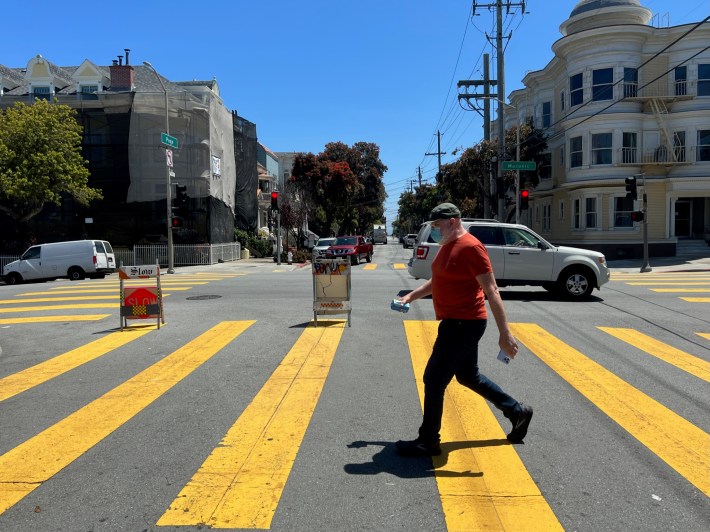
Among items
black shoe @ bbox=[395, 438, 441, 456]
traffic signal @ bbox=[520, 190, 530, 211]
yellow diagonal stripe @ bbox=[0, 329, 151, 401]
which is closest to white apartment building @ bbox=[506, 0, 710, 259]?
traffic signal @ bbox=[520, 190, 530, 211]

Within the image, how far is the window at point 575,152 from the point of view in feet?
105

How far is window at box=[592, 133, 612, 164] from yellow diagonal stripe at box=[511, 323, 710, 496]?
25956mm

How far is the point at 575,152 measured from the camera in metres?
32.2

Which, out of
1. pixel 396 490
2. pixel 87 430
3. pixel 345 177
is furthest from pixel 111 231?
pixel 396 490

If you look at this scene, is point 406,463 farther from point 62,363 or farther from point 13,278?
point 13,278

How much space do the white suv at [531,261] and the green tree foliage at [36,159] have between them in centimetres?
2045

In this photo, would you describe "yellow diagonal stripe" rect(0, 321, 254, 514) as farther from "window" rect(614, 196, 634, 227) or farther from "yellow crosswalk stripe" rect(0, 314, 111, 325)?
"window" rect(614, 196, 634, 227)

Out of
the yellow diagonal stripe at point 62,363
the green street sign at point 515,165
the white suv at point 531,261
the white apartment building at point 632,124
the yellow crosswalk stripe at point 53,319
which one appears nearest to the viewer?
the yellow diagonal stripe at point 62,363

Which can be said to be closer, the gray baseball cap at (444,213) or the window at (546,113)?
the gray baseball cap at (444,213)

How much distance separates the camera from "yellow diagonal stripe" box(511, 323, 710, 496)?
431cm

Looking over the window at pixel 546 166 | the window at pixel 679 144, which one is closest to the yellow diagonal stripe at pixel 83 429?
the window at pixel 679 144

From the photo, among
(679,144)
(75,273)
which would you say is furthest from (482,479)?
(679,144)

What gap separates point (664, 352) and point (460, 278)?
5.57 m

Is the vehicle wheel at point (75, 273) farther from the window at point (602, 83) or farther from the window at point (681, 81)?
the window at point (681, 81)
